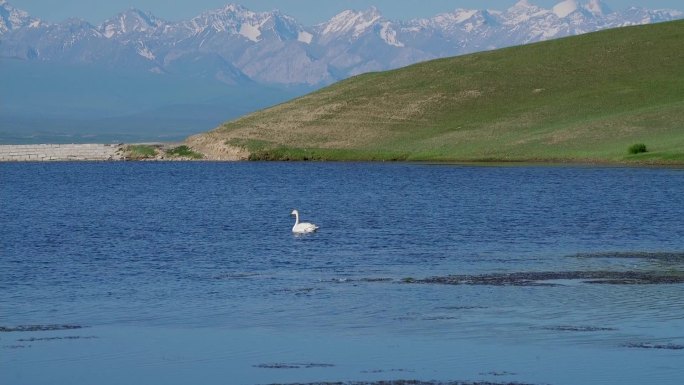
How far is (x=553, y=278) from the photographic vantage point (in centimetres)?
3133

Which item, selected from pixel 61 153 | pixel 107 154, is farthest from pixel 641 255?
pixel 61 153

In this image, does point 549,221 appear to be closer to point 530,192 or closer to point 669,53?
point 530,192

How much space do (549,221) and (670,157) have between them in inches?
1398

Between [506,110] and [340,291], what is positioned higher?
[506,110]

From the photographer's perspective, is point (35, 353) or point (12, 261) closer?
point (35, 353)

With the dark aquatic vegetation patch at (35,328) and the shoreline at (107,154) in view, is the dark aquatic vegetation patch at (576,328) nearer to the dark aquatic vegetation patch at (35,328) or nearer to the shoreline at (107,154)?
the dark aquatic vegetation patch at (35,328)

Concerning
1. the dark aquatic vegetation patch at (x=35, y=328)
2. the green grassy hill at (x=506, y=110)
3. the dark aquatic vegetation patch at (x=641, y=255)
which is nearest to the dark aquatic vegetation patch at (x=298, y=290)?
the dark aquatic vegetation patch at (x=35, y=328)

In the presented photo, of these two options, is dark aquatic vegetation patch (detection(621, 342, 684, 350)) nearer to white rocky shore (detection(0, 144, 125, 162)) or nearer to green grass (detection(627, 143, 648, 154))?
green grass (detection(627, 143, 648, 154))

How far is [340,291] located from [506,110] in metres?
83.9

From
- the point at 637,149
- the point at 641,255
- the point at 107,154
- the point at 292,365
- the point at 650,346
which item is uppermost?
the point at 637,149

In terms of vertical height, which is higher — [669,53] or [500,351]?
[669,53]

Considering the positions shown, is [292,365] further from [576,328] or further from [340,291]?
[340,291]

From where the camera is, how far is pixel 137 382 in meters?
20.5

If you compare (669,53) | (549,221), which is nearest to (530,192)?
(549,221)
